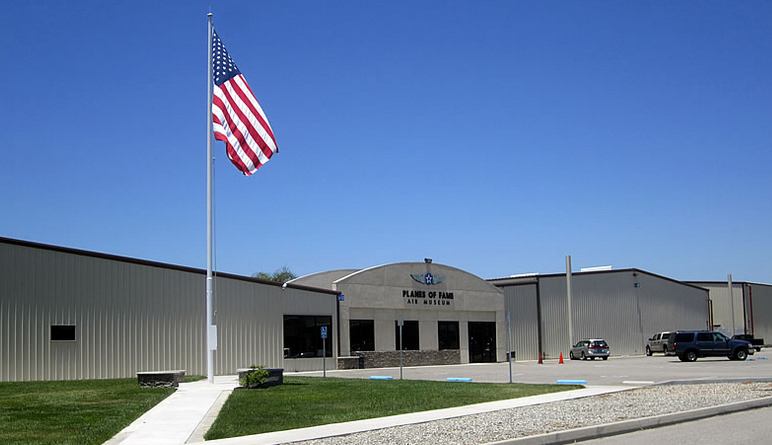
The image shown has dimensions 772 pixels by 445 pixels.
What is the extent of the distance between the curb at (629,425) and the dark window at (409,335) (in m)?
34.2

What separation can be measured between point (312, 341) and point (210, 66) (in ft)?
75.3

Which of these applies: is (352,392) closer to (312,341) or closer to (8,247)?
(8,247)

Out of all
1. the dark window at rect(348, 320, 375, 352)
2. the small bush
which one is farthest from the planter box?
the dark window at rect(348, 320, 375, 352)

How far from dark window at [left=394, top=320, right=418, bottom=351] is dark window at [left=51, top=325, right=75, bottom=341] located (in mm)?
23126

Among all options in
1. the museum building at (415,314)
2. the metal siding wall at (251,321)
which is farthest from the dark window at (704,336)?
the metal siding wall at (251,321)

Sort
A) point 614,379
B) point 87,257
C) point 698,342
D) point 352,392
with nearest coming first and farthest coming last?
point 352,392
point 614,379
point 87,257
point 698,342

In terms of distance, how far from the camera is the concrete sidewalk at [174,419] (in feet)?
45.2

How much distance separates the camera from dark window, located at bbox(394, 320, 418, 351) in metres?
51.7

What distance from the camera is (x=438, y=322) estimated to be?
178ft

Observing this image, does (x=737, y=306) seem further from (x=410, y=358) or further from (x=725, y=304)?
(x=410, y=358)

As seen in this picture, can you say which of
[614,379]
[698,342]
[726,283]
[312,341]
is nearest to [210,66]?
[614,379]

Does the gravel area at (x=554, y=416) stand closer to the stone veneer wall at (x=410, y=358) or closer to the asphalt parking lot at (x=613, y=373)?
the asphalt parking lot at (x=613, y=373)

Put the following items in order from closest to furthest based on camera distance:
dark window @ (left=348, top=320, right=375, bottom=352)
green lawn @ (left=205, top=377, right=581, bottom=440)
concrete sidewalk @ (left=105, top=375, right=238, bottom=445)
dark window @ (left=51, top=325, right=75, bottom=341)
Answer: concrete sidewalk @ (left=105, top=375, right=238, bottom=445) < green lawn @ (left=205, top=377, right=581, bottom=440) < dark window @ (left=51, top=325, right=75, bottom=341) < dark window @ (left=348, top=320, right=375, bottom=352)

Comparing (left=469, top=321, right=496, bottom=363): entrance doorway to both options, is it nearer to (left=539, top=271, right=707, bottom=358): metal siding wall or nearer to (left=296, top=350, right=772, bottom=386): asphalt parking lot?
(left=539, top=271, right=707, bottom=358): metal siding wall
